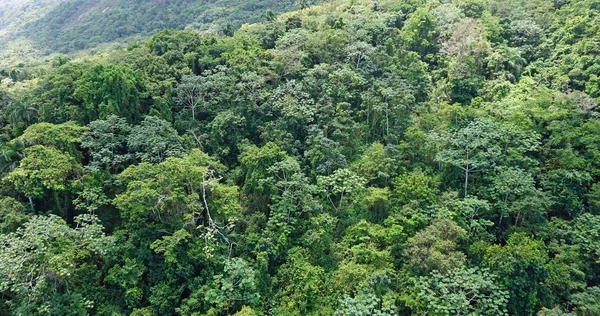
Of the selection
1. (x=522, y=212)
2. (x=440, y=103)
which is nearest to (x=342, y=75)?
(x=440, y=103)

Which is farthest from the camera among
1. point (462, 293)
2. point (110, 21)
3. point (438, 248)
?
point (110, 21)

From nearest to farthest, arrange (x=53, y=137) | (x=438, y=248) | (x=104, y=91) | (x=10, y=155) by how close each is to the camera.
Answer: (x=438, y=248) → (x=10, y=155) → (x=53, y=137) → (x=104, y=91)

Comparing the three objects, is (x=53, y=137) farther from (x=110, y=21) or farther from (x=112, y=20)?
(x=112, y=20)

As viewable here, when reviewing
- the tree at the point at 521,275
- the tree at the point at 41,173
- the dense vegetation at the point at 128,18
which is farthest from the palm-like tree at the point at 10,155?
the dense vegetation at the point at 128,18

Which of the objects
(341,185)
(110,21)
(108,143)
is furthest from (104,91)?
(110,21)

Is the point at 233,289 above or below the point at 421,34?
below

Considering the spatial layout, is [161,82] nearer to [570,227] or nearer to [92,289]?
[92,289]

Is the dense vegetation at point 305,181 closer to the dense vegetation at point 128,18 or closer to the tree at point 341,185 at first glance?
the tree at point 341,185
